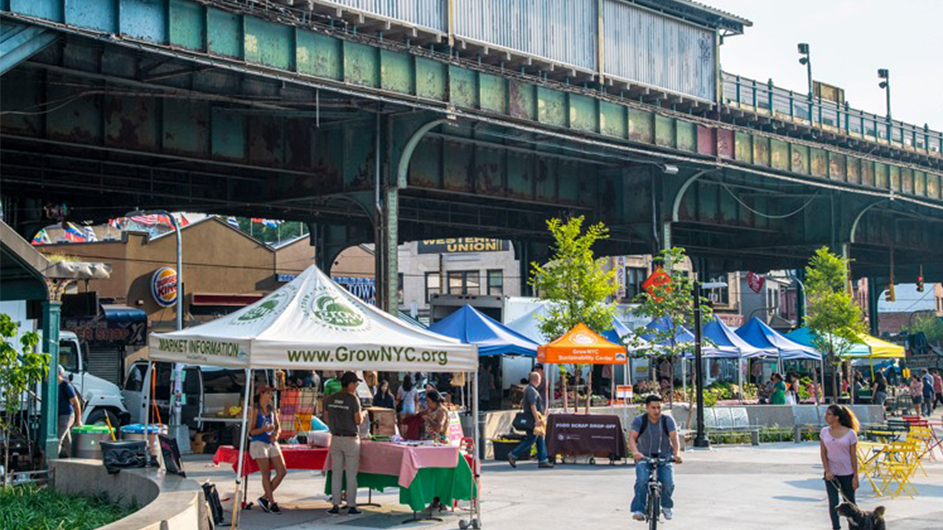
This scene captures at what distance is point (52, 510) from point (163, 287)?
126 feet

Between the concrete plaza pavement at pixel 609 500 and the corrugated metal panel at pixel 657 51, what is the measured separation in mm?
16829

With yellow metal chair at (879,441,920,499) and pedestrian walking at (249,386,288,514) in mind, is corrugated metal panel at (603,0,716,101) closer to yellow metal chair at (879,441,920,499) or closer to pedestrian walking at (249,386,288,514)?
yellow metal chair at (879,441,920,499)

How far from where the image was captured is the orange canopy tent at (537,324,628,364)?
24.9 m

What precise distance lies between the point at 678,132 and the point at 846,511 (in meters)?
26.2

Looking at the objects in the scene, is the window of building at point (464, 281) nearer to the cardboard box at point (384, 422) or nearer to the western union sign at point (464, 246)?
the western union sign at point (464, 246)

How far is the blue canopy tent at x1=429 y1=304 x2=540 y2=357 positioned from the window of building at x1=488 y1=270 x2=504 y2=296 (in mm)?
43674

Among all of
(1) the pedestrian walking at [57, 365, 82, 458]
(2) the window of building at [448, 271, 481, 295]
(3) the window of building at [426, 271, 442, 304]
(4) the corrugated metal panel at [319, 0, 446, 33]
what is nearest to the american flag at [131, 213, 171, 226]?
(3) the window of building at [426, 271, 442, 304]

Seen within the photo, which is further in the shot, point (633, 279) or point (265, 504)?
point (633, 279)

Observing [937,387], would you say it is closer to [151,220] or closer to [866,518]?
[866,518]

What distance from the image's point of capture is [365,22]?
2809 cm

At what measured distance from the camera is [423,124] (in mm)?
28828

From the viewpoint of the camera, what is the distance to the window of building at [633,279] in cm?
7575

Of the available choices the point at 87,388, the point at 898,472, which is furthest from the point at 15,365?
the point at 898,472

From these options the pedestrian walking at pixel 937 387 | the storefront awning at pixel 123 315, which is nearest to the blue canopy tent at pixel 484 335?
the storefront awning at pixel 123 315
